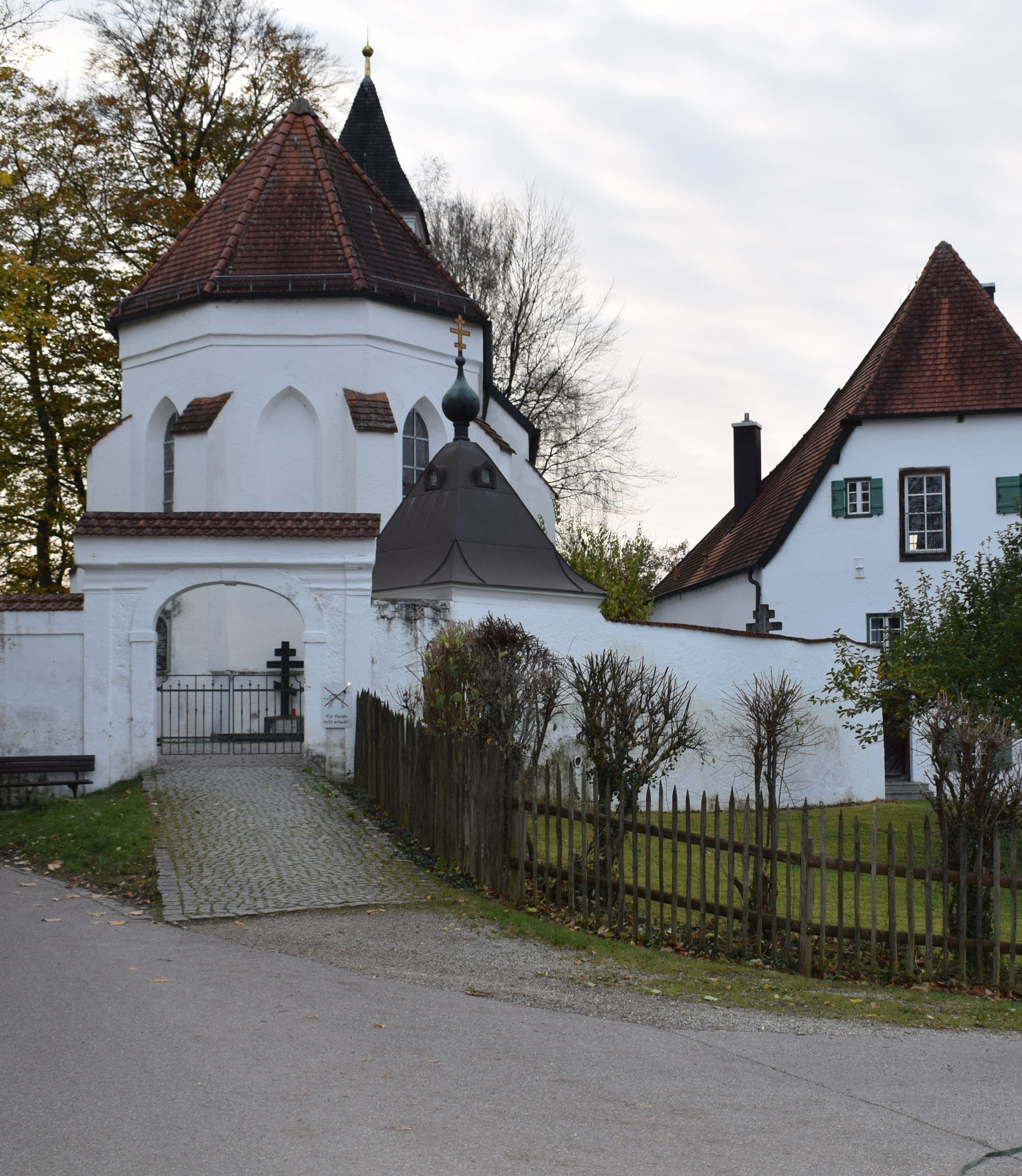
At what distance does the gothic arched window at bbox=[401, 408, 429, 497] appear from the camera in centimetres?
2380

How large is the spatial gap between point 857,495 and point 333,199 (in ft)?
37.4

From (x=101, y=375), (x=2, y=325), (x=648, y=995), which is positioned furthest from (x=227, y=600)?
(x=648, y=995)

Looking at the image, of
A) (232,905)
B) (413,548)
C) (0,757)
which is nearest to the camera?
(232,905)

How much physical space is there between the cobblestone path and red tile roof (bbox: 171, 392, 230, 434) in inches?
324

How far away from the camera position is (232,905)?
9.77 meters

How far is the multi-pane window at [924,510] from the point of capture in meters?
24.8

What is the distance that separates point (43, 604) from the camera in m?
15.6

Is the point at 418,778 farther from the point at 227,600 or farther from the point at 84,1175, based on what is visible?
the point at 227,600

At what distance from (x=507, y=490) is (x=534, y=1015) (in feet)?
47.3

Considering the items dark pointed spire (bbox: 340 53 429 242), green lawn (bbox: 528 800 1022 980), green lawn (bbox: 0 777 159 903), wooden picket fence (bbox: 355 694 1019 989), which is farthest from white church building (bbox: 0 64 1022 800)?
dark pointed spire (bbox: 340 53 429 242)

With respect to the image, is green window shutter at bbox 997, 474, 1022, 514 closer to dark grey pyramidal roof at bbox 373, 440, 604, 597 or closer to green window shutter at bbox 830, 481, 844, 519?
green window shutter at bbox 830, 481, 844, 519

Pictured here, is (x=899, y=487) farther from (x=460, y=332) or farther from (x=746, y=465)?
(x=460, y=332)

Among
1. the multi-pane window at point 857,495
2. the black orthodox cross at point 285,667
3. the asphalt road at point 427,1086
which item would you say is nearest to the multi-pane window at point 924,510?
the multi-pane window at point 857,495

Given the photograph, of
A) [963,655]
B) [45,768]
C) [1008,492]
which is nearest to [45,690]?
[45,768]
